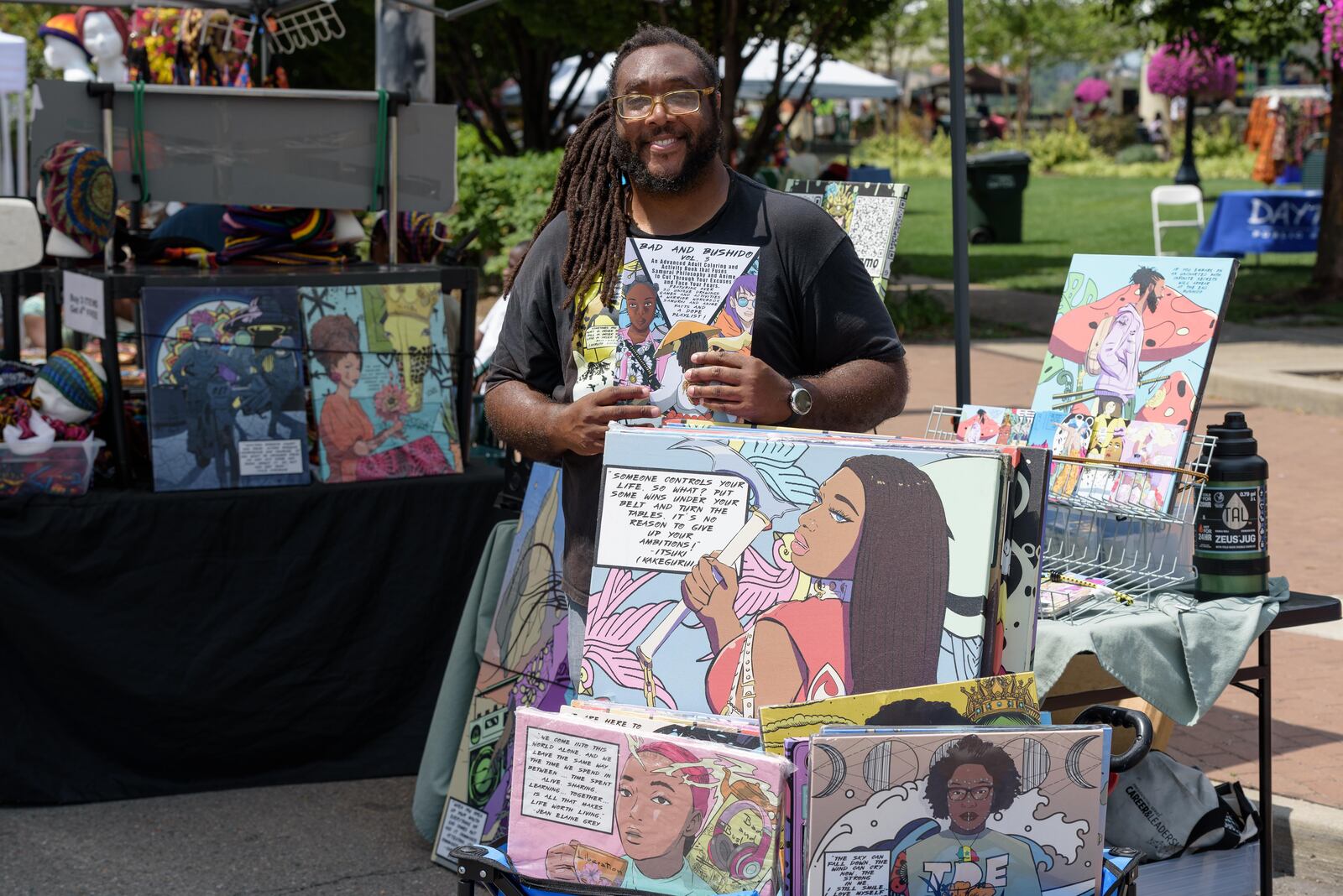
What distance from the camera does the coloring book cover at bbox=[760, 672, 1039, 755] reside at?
2189 mm

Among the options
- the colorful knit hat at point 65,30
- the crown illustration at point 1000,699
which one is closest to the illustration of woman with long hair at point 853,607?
the crown illustration at point 1000,699

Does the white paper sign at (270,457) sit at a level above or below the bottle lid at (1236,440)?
below

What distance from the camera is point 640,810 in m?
2.21

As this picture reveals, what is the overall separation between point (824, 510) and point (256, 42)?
5450mm

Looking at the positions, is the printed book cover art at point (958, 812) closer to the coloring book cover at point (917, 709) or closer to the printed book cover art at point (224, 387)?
the coloring book cover at point (917, 709)

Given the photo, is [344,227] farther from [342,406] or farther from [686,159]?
[686,159]

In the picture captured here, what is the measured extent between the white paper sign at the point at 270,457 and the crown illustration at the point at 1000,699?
113 inches

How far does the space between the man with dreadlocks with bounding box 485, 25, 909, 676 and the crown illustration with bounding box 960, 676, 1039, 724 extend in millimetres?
611

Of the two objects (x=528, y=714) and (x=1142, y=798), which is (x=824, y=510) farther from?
(x=1142, y=798)

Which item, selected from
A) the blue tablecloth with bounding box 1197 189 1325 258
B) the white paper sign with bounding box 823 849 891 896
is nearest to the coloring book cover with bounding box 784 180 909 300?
the white paper sign with bounding box 823 849 891 896

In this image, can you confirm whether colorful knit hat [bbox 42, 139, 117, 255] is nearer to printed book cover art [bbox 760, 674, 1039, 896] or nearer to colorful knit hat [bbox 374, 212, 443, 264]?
colorful knit hat [bbox 374, 212, 443, 264]

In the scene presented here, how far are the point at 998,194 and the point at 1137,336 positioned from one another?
19.3 meters

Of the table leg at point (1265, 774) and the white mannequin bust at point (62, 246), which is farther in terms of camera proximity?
the white mannequin bust at point (62, 246)

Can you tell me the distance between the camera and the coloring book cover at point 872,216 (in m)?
4.15
